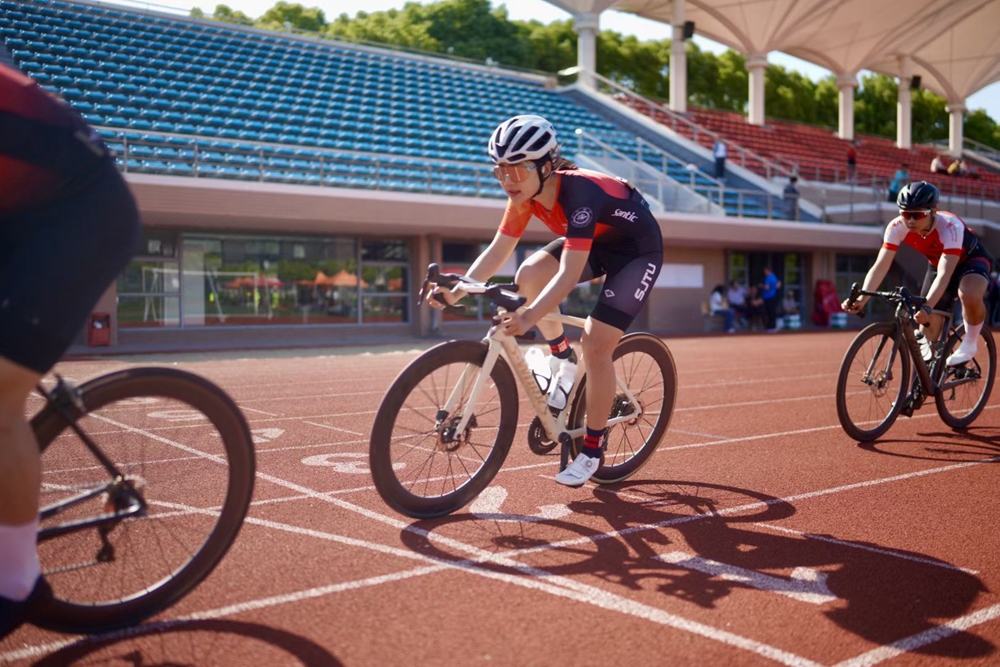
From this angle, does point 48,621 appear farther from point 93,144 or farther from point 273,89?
point 273,89

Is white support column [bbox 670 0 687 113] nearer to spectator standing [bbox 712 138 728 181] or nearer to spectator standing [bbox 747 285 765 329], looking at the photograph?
spectator standing [bbox 712 138 728 181]

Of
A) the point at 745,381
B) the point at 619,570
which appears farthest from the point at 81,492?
the point at 745,381

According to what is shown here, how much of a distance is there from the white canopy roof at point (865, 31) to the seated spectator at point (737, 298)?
13.7 m

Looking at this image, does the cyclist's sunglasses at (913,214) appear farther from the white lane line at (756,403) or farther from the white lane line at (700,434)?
the white lane line at (756,403)

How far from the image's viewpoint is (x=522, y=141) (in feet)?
14.9

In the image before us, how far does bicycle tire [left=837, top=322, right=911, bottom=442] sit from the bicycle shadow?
4.83 meters

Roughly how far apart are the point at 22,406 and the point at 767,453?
512cm

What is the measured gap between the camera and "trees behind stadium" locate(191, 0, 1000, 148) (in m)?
60.8

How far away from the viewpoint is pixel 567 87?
36.3 m

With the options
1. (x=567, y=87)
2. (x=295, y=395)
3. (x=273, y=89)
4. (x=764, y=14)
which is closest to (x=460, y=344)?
(x=295, y=395)

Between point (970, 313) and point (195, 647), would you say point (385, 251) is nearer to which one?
point (970, 313)

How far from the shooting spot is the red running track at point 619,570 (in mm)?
2996

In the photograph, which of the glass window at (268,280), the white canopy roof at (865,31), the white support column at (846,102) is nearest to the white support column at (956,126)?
the white canopy roof at (865,31)

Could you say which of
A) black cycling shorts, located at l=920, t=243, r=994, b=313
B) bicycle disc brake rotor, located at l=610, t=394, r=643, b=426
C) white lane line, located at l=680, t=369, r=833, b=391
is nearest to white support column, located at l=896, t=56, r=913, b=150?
white lane line, located at l=680, t=369, r=833, b=391
